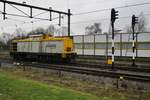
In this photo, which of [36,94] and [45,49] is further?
[45,49]

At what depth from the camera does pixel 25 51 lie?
33.8 meters

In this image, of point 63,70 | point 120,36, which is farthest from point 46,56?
point 120,36

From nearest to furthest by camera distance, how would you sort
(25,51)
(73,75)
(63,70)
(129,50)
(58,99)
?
(58,99)
(73,75)
(63,70)
(25,51)
(129,50)

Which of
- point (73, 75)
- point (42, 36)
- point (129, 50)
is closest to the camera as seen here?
point (73, 75)

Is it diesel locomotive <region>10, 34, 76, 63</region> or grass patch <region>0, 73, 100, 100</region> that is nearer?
grass patch <region>0, 73, 100, 100</region>

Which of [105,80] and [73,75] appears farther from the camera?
[73,75]

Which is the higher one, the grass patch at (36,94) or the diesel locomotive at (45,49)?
the diesel locomotive at (45,49)

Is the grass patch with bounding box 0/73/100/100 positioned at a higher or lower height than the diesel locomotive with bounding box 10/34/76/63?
lower

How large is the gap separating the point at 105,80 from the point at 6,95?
7.11m

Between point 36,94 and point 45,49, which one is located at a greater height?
point 45,49

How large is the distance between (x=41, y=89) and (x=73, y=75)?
6.93m

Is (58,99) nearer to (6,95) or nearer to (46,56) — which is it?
(6,95)

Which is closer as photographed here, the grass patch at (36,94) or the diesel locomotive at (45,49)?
the grass patch at (36,94)

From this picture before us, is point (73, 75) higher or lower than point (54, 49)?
lower
